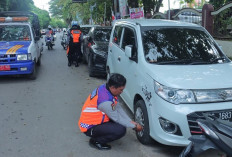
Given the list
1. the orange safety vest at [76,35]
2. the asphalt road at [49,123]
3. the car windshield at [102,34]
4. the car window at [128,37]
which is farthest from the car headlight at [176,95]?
the orange safety vest at [76,35]

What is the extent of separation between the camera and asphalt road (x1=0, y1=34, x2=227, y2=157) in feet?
13.6

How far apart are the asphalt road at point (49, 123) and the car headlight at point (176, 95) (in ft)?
3.02

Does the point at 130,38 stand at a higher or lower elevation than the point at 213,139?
higher

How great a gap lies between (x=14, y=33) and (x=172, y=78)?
724 cm


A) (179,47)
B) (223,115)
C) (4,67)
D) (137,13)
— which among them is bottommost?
(223,115)

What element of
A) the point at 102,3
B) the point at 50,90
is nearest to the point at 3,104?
the point at 50,90

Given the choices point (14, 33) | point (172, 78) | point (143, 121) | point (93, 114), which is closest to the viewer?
point (172, 78)

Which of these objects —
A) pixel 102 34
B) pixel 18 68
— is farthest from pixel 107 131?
pixel 102 34

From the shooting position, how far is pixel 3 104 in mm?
6441

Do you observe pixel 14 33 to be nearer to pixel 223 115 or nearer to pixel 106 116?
pixel 106 116

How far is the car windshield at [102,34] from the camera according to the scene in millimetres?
10094

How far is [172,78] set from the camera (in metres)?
3.89

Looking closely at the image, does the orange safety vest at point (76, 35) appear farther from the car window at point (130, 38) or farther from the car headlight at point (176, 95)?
the car headlight at point (176, 95)

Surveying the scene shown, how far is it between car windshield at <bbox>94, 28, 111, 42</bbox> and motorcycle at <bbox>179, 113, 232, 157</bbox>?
7.65 metres
